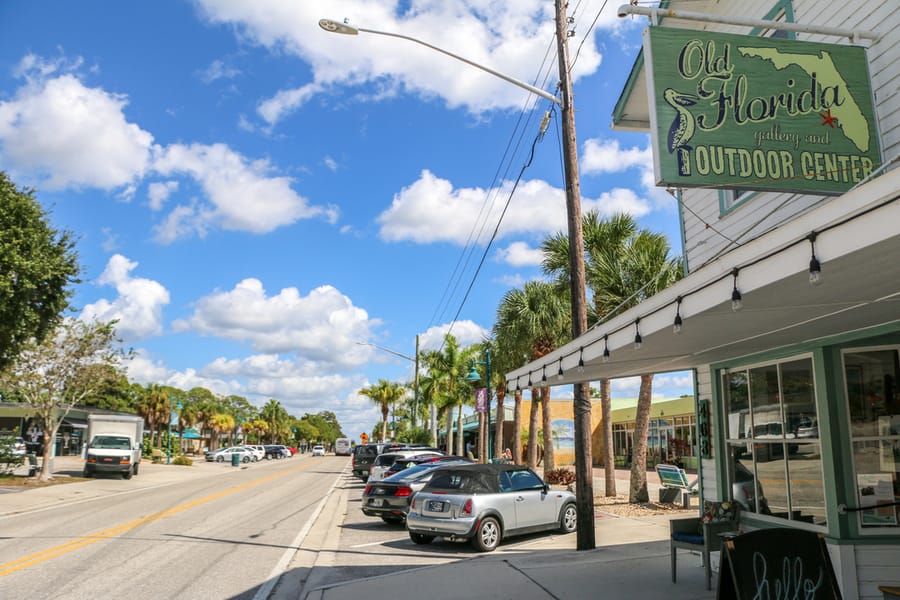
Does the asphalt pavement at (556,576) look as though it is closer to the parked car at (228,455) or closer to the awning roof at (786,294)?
the awning roof at (786,294)

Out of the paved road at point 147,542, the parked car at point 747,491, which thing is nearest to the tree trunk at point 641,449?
the paved road at point 147,542

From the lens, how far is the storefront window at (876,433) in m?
7.01

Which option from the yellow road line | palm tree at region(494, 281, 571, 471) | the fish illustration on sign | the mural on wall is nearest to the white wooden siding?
the fish illustration on sign

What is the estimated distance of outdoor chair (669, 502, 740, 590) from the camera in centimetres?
823

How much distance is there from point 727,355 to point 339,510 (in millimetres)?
13473

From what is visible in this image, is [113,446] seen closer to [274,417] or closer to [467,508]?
[467,508]

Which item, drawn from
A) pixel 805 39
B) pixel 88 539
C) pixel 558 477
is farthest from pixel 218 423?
pixel 805 39

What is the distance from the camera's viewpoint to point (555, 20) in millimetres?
12477

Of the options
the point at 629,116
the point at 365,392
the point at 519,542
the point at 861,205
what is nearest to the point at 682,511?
the point at 519,542

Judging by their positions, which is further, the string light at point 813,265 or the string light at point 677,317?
the string light at point 677,317

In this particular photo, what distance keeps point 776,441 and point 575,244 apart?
4565 millimetres

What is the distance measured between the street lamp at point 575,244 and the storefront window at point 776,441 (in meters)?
2.34

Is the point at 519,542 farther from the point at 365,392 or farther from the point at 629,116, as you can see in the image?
the point at 365,392

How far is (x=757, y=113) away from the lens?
718cm
